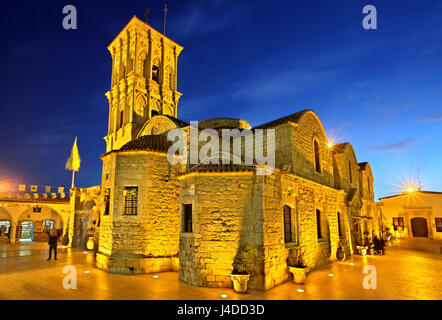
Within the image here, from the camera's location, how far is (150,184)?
10.9m

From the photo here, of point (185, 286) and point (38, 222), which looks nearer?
point (185, 286)

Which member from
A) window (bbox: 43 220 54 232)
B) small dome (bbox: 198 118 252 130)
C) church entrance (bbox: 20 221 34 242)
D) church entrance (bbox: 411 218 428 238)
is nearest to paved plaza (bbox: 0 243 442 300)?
small dome (bbox: 198 118 252 130)

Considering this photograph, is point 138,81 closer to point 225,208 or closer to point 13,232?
point 13,232

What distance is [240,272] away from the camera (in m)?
7.79

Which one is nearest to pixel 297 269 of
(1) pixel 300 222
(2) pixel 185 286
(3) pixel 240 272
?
(3) pixel 240 272

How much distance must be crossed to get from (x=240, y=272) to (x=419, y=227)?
88.6 ft

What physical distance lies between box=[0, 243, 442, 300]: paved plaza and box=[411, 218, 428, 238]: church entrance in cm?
1791

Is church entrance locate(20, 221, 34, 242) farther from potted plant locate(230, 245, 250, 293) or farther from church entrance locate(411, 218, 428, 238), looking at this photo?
church entrance locate(411, 218, 428, 238)

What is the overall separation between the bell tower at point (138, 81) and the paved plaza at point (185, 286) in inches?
547

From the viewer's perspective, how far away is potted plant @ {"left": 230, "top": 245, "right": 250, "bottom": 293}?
757 cm

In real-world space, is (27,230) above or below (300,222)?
below

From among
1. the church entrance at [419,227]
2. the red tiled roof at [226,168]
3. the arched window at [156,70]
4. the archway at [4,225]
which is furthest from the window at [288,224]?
the archway at [4,225]

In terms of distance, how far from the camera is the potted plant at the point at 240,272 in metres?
7.57
